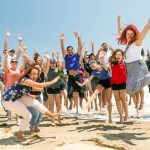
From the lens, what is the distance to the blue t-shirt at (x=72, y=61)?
8.64 m

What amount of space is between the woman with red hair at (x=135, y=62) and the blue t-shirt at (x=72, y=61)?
2.51 metres

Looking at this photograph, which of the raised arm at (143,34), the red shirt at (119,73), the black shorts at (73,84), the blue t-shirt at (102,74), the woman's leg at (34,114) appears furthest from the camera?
the black shorts at (73,84)

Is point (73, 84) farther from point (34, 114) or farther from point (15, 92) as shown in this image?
point (15, 92)

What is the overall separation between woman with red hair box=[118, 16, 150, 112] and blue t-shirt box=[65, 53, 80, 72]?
8.24ft

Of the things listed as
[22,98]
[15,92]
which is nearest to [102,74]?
[22,98]

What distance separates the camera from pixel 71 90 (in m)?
9.22

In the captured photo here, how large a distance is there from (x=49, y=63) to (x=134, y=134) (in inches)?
119

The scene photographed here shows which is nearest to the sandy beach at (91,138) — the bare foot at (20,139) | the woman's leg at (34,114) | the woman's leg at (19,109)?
the bare foot at (20,139)

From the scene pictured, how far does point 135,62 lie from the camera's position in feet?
20.5

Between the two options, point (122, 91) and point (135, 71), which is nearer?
point (135, 71)

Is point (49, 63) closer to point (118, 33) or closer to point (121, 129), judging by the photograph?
point (118, 33)

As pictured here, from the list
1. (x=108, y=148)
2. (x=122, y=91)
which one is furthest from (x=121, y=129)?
(x=108, y=148)

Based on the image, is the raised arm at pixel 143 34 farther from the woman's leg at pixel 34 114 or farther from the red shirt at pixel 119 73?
the woman's leg at pixel 34 114

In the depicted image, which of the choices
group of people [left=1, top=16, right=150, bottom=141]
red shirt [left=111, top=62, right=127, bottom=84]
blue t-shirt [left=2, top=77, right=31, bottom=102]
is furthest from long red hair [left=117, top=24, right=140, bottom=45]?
blue t-shirt [left=2, top=77, right=31, bottom=102]
